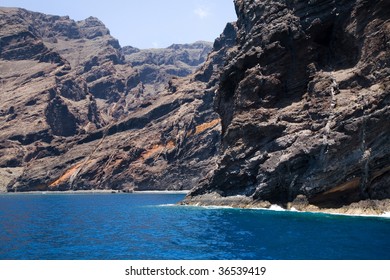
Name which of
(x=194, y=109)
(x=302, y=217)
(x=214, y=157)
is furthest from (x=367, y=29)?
(x=194, y=109)

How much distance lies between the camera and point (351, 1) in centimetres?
6950

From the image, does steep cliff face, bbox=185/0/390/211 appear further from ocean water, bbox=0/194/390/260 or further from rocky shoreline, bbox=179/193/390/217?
ocean water, bbox=0/194/390/260

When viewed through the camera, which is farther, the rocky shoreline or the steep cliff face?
the steep cliff face

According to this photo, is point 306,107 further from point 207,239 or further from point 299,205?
point 207,239

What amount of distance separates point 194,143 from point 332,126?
126 m

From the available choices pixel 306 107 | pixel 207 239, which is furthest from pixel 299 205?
pixel 207 239

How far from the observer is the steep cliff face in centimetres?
5925

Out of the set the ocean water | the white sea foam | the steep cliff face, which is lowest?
the white sea foam

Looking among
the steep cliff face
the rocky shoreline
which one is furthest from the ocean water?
the steep cliff face

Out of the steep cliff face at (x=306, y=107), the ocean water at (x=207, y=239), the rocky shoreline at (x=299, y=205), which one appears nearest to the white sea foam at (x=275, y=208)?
the rocky shoreline at (x=299, y=205)

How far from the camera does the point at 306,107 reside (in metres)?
71.6

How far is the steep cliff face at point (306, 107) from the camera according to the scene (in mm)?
59250

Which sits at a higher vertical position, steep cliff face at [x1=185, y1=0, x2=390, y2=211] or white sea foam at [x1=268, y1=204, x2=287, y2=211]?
steep cliff face at [x1=185, y1=0, x2=390, y2=211]

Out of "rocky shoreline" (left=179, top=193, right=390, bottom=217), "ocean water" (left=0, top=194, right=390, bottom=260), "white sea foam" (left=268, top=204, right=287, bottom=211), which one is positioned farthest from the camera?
"white sea foam" (left=268, top=204, right=287, bottom=211)
